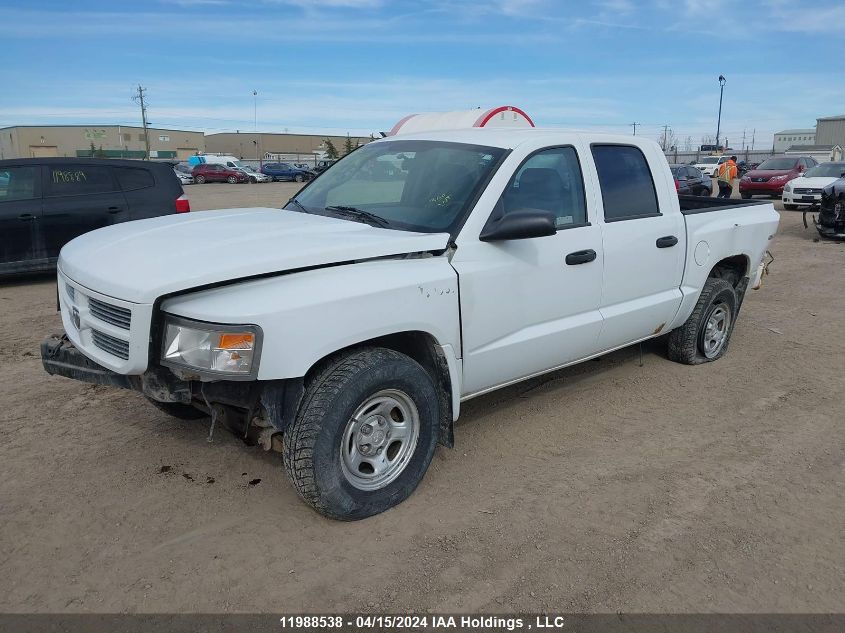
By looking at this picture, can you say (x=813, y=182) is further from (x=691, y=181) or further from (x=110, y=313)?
(x=110, y=313)

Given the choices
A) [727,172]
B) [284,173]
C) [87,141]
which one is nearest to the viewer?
[727,172]

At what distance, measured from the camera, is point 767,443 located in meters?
4.30

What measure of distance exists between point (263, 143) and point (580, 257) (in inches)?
4025

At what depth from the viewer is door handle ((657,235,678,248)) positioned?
15.7ft

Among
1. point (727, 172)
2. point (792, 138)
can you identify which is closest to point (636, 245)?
point (727, 172)

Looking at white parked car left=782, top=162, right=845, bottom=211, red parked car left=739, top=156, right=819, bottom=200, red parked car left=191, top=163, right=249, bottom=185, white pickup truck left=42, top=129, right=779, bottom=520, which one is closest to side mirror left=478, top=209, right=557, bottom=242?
white pickup truck left=42, top=129, right=779, bottom=520

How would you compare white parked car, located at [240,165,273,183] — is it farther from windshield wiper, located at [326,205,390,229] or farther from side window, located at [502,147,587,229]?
A: side window, located at [502,147,587,229]

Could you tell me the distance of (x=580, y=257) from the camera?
13.6 feet

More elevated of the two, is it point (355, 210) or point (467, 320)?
point (355, 210)

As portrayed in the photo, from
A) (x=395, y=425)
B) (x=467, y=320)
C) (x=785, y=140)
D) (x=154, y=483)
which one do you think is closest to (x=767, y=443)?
(x=467, y=320)

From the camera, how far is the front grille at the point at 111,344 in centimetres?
301

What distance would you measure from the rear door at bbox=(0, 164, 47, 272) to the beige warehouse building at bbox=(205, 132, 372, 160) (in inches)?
3635

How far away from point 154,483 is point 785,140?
88420 mm

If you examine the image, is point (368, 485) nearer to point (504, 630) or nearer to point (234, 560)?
point (234, 560)
